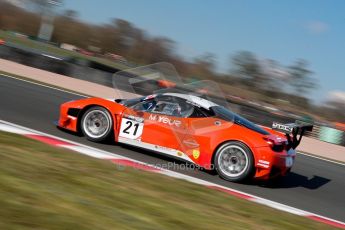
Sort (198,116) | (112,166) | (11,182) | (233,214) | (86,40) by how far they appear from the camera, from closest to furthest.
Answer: (11,182) → (233,214) → (112,166) → (198,116) → (86,40)

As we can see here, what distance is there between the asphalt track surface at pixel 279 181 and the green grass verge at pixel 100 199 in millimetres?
1528

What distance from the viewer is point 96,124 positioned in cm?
805

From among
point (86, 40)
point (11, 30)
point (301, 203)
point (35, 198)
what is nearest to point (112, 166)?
point (35, 198)

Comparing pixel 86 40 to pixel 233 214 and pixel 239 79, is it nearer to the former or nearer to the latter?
pixel 239 79

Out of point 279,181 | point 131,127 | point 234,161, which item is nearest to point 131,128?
point 131,127

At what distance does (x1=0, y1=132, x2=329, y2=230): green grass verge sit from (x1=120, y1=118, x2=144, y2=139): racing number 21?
6.01 ft

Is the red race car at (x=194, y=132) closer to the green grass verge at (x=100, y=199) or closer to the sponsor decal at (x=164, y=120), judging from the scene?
the sponsor decal at (x=164, y=120)

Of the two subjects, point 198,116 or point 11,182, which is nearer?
point 11,182

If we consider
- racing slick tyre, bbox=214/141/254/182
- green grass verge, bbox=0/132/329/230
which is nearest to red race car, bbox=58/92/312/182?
racing slick tyre, bbox=214/141/254/182

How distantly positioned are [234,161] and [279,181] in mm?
1262

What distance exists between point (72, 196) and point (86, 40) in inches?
2218

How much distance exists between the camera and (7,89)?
12781 mm

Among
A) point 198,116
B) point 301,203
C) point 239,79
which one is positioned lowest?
point 301,203

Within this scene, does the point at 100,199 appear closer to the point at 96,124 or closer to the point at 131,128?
the point at 131,128
